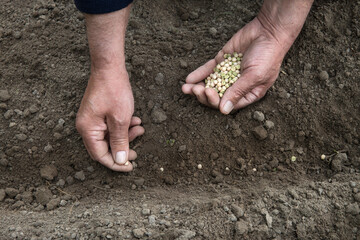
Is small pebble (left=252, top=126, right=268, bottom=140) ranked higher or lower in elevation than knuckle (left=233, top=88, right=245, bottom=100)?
lower

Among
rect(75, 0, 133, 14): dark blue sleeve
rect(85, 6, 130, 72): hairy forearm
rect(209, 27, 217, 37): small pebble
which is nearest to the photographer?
rect(75, 0, 133, 14): dark blue sleeve

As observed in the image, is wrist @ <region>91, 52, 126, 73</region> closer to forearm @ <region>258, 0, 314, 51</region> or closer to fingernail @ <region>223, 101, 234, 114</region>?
fingernail @ <region>223, 101, 234, 114</region>

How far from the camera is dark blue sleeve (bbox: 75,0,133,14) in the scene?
191 cm

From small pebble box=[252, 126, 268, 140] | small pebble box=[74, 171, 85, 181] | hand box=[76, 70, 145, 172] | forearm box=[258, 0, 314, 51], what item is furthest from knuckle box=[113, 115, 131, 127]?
forearm box=[258, 0, 314, 51]

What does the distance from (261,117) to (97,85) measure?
96cm

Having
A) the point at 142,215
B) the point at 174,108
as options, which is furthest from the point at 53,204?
the point at 174,108

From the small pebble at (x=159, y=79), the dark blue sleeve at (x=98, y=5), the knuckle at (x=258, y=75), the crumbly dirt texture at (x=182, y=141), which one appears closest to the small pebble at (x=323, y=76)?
the crumbly dirt texture at (x=182, y=141)

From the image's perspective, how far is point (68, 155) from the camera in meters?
2.32

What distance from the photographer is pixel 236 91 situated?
87.5 inches

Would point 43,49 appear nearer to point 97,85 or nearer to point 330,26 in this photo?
point 97,85

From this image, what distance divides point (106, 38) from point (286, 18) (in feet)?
3.54

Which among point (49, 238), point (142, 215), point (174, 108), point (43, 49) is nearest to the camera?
point (49, 238)

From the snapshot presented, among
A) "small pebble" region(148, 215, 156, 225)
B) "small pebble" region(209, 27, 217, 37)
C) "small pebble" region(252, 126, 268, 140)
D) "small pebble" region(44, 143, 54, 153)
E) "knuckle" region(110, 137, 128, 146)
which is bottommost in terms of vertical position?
"small pebble" region(44, 143, 54, 153)

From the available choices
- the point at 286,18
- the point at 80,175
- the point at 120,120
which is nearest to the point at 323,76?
the point at 286,18
